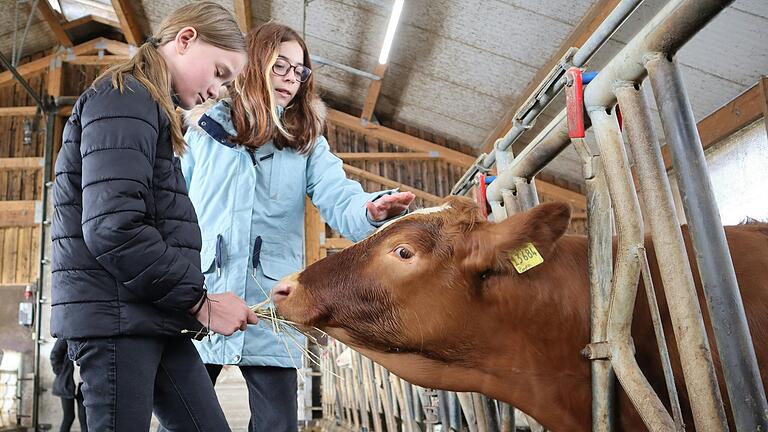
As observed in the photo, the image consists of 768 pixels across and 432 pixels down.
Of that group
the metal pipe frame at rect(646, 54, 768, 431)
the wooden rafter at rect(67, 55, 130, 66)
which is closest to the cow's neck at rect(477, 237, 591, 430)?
the metal pipe frame at rect(646, 54, 768, 431)

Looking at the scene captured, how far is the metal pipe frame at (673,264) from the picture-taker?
141 centimetres

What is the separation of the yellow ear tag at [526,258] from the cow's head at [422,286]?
2 centimetres

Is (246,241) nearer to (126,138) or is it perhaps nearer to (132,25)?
(126,138)

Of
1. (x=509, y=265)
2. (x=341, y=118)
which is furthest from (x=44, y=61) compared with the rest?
A: (x=509, y=265)

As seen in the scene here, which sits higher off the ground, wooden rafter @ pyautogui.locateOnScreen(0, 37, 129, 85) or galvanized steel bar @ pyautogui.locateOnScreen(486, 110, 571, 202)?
wooden rafter @ pyautogui.locateOnScreen(0, 37, 129, 85)

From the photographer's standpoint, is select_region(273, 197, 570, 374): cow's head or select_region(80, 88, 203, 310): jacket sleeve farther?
select_region(273, 197, 570, 374): cow's head

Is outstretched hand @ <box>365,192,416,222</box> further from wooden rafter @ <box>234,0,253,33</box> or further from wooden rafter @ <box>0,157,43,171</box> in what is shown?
wooden rafter @ <box>0,157,43,171</box>

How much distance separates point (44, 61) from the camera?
12.7 meters

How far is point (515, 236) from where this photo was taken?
1.77m

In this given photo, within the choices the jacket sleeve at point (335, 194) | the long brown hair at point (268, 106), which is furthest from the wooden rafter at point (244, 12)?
the jacket sleeve at point (335, 194)

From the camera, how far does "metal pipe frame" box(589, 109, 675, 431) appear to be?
1.54 meters

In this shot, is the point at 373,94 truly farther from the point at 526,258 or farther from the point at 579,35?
the point at 526,258

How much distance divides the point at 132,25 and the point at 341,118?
371 cm

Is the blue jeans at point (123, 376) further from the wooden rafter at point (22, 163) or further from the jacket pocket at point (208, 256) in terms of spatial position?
the wooden rafter at point (22, 163)
